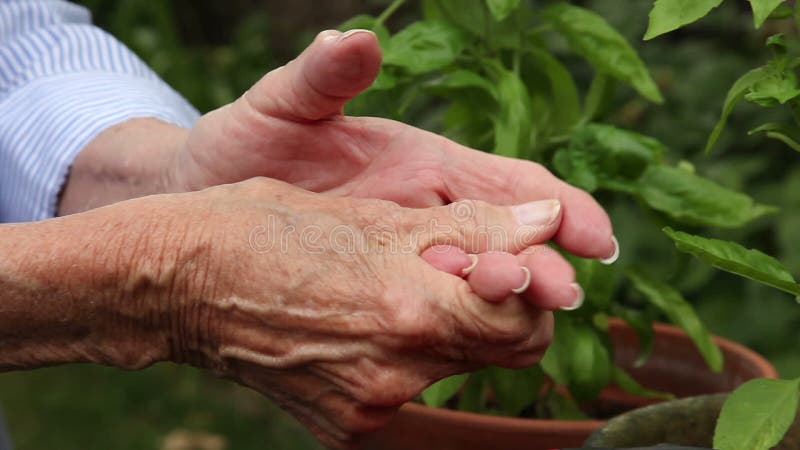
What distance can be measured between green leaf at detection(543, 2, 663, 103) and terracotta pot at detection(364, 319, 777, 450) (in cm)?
37

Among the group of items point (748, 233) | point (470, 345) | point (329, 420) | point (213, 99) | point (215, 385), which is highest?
point (470, 345)

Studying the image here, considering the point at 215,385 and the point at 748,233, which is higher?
the point at 748,233

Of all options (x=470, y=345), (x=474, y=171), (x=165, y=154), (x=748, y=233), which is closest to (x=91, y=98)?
(x=165, y=154)

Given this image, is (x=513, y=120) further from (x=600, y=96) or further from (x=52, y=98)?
(x=52, y=98)

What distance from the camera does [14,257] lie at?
42.1 inches

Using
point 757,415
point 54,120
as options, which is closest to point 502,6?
point 757,415

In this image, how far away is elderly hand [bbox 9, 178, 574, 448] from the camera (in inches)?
40.7

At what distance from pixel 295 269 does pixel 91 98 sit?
717 millimetres

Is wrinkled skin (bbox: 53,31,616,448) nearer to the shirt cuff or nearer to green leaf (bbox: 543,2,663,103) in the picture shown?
green leaf (bbox: 543,2,663,103)

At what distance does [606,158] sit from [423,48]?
0.28 meters

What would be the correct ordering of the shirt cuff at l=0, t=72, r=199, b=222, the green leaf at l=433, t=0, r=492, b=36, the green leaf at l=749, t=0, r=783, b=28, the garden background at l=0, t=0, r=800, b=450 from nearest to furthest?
the green leaf at l=749, t=0, r=783, b=28 < the green leaf at l=433, t=0, r=492, b=36 < the shirt cuff at l=0, t=72, r=199, b=222 < the garden background at l=0, t=0, r=800, b=450

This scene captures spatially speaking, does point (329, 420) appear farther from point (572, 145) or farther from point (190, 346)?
point (572, 145)

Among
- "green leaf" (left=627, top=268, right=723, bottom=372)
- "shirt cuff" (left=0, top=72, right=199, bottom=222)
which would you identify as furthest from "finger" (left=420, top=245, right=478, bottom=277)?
"shirt cuff" (left=0, top=72, right=199, bottom=222)

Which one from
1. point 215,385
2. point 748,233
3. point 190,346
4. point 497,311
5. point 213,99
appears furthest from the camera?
point 213,99
